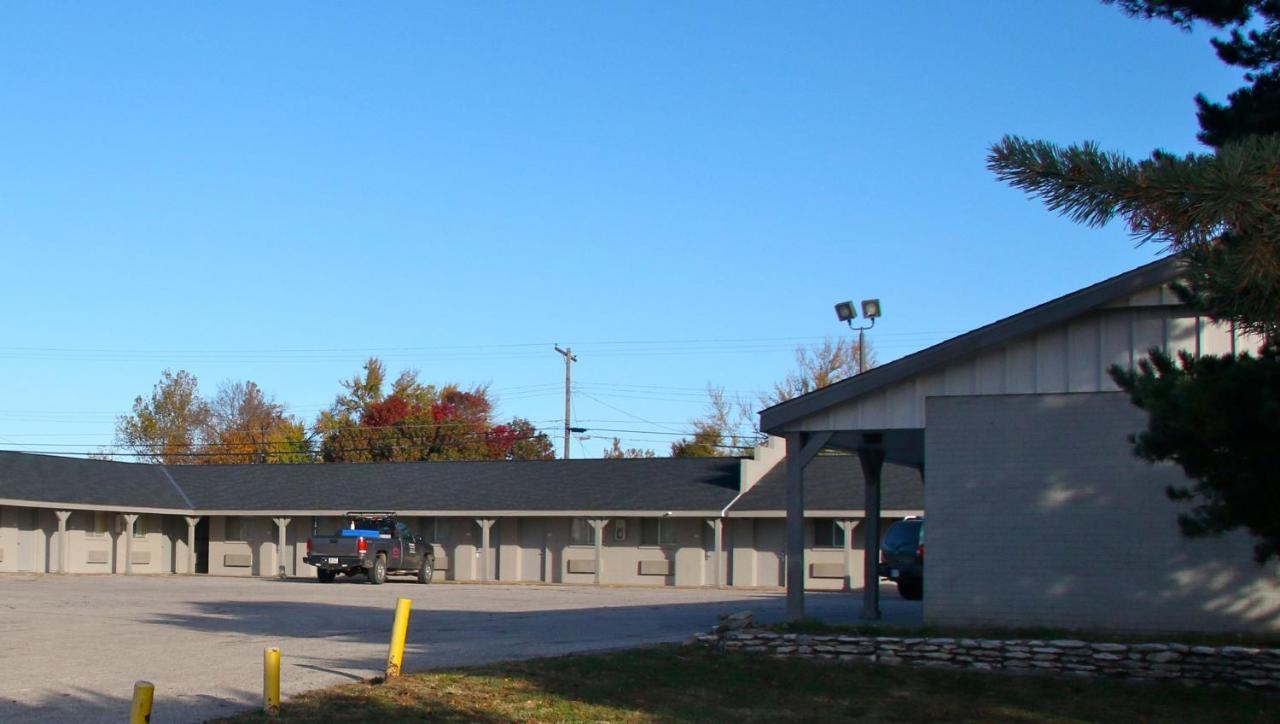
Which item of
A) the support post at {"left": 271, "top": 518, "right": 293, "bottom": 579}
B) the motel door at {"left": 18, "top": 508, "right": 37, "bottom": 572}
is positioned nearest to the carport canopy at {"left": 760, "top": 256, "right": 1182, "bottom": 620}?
the support post at {"left": 271, "top": 518, "right": 293, "bottom": 579}

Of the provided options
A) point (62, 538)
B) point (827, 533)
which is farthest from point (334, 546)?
point (827, 533)

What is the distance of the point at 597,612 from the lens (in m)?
24.3

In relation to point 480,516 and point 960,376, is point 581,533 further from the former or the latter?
point 960,376

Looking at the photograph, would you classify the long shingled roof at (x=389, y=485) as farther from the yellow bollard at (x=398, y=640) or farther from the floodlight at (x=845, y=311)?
the yellow bollard at (x=398, y=640)

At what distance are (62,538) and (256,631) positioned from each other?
25.6 m

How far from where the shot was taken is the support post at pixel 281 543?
43.4 metres

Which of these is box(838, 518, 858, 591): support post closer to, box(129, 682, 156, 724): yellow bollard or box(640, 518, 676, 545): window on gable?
box(640, 518, 676, 545): window on gable

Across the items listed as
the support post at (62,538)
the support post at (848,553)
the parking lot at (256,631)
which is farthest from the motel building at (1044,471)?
the support post at (62,538)

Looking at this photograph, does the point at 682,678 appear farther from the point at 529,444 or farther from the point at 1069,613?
the point at 529,444

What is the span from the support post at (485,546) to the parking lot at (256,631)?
7.45 meters

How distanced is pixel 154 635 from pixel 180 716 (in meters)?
7.80

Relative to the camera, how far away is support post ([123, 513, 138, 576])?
142 feet

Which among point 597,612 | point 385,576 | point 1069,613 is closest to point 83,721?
point 1069,613

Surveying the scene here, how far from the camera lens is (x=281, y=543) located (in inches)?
1726
